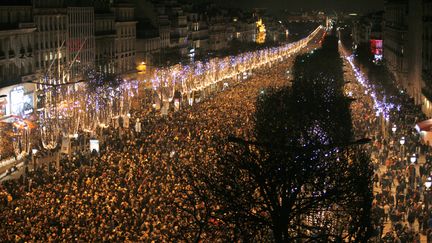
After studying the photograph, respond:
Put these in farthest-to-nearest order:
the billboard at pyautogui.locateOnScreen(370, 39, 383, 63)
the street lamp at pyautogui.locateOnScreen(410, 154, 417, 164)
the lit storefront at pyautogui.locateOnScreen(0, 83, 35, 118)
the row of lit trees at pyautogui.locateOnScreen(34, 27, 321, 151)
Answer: the billboard at pyautogui.locateOnScreen(370, 39, 383, 63), the lit storefront at pyautogui.locateOnScreen(0, 83, 35, 118), the row of lit trees at pyautogui.locateOnScreen(34, 27, 321, 151), the street lamp at pyautogui.locateOnScreen(410, 154, 417, 164)

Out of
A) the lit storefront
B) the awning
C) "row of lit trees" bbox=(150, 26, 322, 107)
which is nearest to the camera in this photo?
the awning

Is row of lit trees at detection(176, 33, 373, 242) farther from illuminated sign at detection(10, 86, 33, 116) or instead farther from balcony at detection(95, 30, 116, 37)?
balcony at detection(95, 30, 116, 37)

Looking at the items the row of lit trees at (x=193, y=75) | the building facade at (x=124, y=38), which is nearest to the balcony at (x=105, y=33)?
the building facade at (x=124, y=38)

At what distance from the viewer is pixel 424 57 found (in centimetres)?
7100

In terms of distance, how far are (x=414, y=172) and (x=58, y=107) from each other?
86.6ft

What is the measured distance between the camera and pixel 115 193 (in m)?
30.6

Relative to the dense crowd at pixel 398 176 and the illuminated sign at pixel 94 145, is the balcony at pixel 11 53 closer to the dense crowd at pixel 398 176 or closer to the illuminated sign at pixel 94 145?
the illuminated sign at pixel 94 145

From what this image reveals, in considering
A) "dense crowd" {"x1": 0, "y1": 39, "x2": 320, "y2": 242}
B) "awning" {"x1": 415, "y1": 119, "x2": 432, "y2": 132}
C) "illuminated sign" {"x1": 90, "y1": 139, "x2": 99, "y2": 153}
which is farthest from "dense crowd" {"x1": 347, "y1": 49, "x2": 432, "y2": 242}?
"illuminated sign" {"x1": 90, "y1": 139, "x2": 99, "y2": 153}

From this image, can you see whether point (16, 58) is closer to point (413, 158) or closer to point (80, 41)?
point (80, 41)

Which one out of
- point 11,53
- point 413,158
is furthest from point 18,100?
point 413,158

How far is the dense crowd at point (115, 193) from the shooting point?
83.5 ft

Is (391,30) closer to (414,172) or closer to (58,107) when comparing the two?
(58,107)

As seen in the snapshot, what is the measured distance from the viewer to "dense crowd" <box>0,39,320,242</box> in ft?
83.5

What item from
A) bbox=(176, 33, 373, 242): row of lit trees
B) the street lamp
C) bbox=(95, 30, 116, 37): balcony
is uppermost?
bbox=(95, 30, 116, 37): balcony
